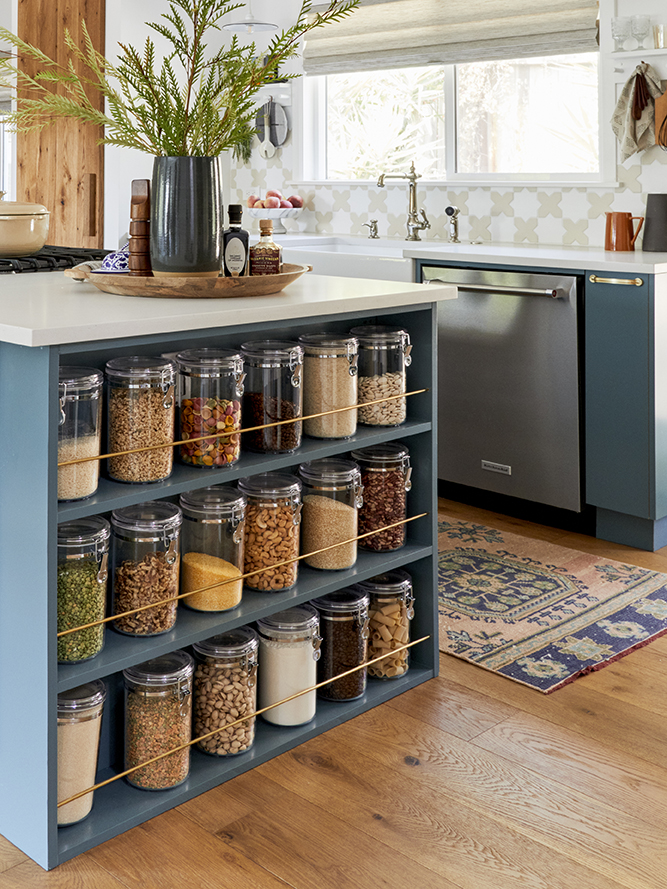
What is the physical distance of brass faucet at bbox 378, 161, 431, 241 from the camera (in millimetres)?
4477

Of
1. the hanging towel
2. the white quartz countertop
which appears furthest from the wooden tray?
the hanging towel

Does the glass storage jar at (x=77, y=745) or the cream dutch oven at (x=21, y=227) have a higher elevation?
the cream dutch oven at (x=21, y=227)

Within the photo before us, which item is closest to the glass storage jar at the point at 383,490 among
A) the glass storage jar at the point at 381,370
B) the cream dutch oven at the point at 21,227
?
the glass storage jar at the point at 381,370

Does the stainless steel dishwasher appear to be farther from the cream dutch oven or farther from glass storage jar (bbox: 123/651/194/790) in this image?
glass storage jar (bbox: 123/651/194/790)

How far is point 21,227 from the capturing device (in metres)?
2.55

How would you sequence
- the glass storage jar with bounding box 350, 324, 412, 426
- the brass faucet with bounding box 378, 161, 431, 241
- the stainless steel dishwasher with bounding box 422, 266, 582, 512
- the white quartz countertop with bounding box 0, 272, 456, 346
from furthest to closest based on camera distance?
the brass faucet with bounding box 378, 161, 431, 241
the stainless steel dishwasher with bounding box 422, 266, 582, 512
the glass storage jar with bounding box 350, 324, 412, 426
the white quartz countertop with bounding box 0, 272, 456, 346

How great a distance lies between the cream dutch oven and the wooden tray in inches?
22.8

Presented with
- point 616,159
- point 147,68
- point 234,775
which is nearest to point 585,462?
point 616,159

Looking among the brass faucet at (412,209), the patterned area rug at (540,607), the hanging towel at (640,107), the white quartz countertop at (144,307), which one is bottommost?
the patterned area rug at (540,607)

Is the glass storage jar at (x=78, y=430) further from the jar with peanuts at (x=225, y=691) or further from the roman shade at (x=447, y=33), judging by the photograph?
the roman shade at (x=447, y=33)

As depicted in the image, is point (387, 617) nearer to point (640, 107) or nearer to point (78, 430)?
point (78, 430)

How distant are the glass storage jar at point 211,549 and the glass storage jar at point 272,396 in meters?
0.16

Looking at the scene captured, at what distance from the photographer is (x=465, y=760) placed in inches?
81.7

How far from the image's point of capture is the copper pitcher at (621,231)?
12.0 feet
